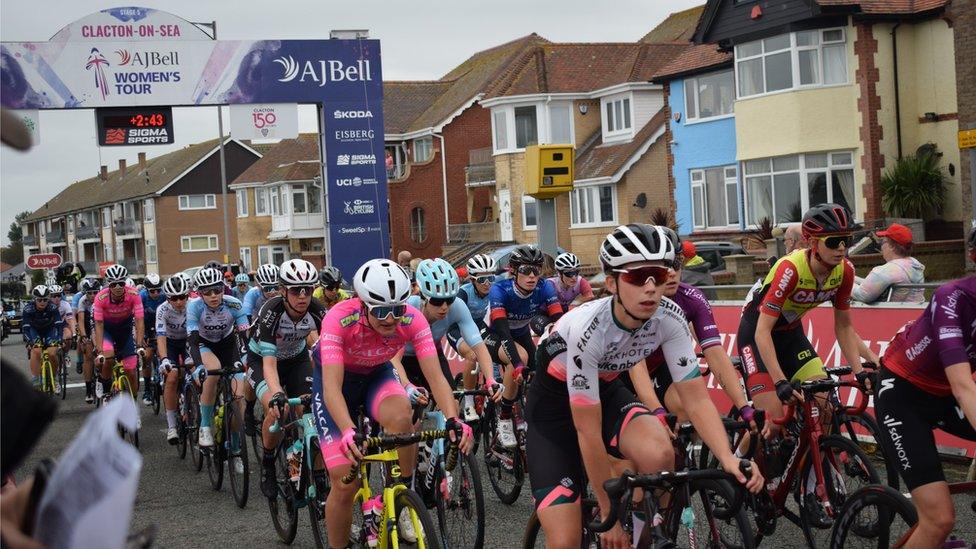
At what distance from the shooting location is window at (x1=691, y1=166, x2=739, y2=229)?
35656 mm

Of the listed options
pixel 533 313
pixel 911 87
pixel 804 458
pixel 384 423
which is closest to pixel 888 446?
pixel 804 458

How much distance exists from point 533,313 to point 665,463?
616 cm

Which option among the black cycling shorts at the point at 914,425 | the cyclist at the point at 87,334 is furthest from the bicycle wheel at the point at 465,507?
the cyclist at the point at 87,334

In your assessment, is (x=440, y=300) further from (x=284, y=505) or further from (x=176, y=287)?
(x=176, y=287)

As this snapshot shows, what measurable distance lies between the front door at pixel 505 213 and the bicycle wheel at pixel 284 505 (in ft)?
141

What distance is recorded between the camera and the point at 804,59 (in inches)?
1212

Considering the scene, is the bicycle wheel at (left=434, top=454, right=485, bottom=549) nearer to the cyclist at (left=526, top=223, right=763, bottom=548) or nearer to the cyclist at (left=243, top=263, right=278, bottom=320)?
the cyclist at (left=526, top=223, right=763, bottom=548)

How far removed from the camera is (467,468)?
312 inches

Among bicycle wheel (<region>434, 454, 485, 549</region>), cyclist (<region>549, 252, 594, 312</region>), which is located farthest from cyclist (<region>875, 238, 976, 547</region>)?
cyclist (<region>549, 252, 594, 312</region>)

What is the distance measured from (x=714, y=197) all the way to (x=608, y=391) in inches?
1257

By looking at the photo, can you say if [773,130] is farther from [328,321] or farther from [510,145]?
[328,321]

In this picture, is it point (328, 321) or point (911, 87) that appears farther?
point (911, 87)

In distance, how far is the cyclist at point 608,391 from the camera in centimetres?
503

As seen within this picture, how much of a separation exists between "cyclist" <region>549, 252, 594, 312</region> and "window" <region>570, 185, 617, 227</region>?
33.3 m
